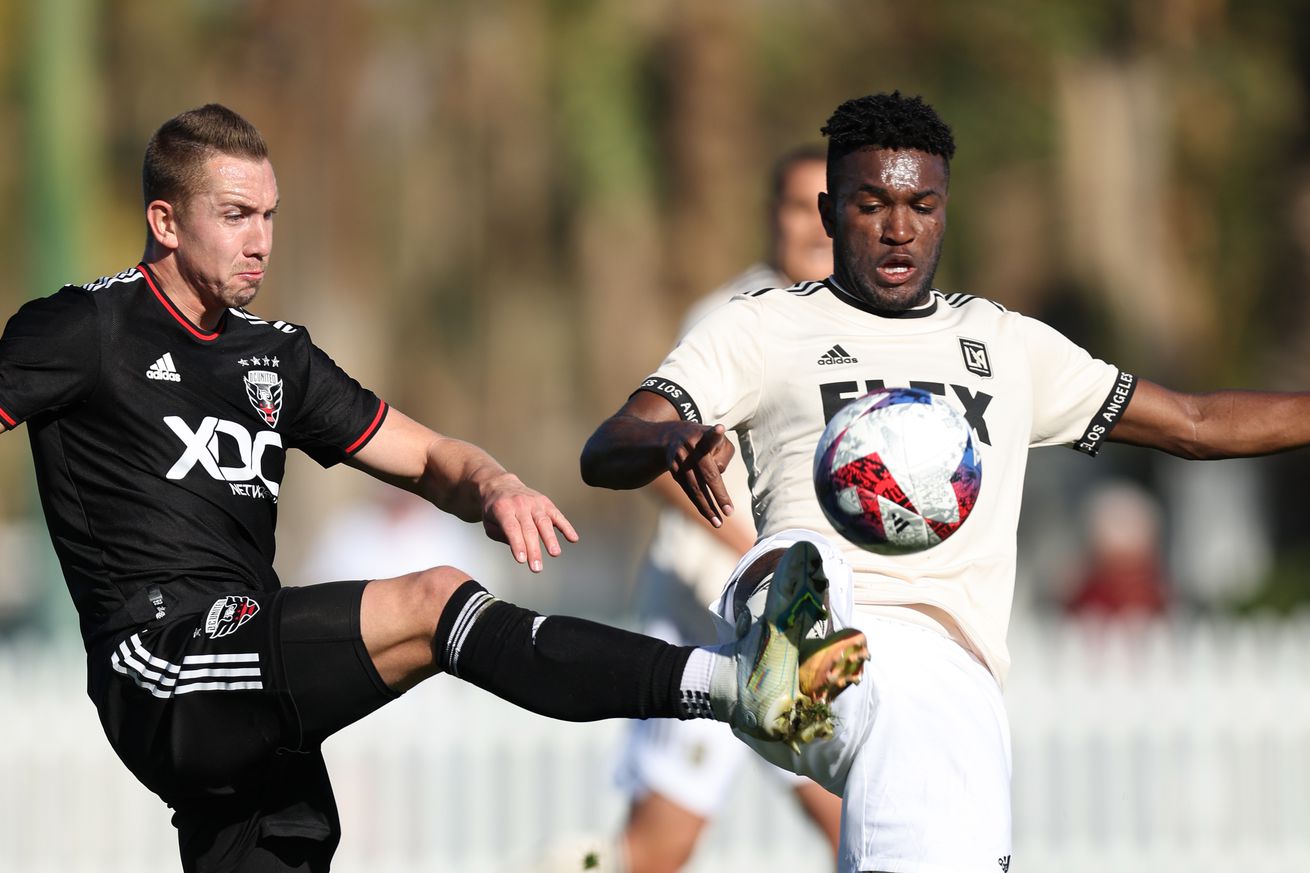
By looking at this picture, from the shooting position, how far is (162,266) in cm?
517

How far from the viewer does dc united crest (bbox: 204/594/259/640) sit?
478 cm

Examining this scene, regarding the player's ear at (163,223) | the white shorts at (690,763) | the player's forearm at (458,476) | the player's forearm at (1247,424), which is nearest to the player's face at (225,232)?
the player's ear at (163,223)

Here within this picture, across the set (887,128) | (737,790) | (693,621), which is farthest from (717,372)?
(737,790)

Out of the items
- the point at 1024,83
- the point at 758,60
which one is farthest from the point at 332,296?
the point at 1024,83

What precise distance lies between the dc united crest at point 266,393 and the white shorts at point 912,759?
1427 millimetres

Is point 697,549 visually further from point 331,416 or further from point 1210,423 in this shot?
point 1210,423

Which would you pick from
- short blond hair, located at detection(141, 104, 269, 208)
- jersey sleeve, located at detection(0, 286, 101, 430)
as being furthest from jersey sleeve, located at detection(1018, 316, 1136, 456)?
jersey sleeve, located at detection(0, 286, 101, 430)

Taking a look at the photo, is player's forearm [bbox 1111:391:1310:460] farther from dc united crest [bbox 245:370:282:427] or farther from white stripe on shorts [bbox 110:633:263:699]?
white stripe on shorts [bbox 110:633:263:699]

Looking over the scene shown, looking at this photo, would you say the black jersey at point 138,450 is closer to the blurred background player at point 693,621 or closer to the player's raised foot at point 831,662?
the player's raised foot at point 831,662

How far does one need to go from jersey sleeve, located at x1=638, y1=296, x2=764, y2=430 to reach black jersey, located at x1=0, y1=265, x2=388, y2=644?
1141 mm

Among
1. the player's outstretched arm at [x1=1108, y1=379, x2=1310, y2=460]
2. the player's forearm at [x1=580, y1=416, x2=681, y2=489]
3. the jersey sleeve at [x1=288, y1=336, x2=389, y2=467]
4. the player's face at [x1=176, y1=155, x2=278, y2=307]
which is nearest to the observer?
the player's forearm at [x1=580, y1=416, x2=681, y2=489]

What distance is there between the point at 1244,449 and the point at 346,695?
2.59m

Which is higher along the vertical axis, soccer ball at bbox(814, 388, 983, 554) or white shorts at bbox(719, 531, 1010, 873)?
soccer ball at bbox(814, 388, 983, 554)

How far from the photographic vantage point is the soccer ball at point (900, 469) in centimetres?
454
